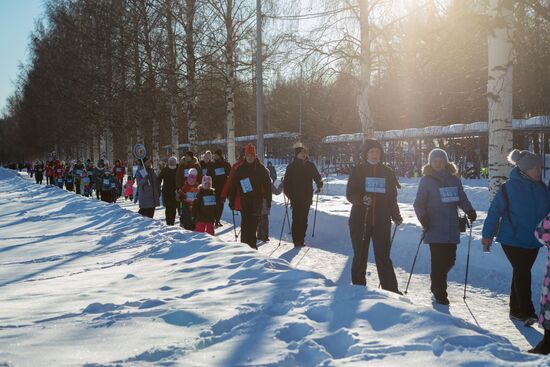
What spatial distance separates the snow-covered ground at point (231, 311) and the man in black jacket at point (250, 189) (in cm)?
88

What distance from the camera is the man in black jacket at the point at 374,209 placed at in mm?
6352

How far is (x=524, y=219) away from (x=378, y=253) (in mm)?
1639

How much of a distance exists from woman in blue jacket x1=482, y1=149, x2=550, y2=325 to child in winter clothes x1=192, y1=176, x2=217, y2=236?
529 centimetres

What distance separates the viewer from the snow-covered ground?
10.9 feet

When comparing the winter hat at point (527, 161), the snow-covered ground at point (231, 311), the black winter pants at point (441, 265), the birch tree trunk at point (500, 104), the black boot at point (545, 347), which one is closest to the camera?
the snow-covered ground at point (231, 311)

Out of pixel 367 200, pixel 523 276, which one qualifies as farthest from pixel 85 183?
pixel 523 276

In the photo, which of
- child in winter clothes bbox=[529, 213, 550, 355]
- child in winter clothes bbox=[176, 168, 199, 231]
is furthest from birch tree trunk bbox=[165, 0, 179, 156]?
child in winter clothes bbox=[529, 213, 550, 355]

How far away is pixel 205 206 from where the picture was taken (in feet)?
31.4

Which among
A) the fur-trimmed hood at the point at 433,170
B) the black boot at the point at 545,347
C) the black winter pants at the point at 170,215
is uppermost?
the fur-trimmed hood at the point at 433,170

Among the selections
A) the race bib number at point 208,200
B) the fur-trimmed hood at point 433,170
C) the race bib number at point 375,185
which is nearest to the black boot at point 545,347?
the fur-trimmed hood at point 433,170

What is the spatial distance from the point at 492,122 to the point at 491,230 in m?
4.56

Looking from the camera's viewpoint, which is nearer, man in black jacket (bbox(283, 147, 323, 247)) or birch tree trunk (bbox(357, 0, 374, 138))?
man in black jacket (bbox(283, 147, 323, 247))

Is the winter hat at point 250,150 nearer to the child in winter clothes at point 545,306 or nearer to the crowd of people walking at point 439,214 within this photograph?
the crowd of people walking at point 439,214

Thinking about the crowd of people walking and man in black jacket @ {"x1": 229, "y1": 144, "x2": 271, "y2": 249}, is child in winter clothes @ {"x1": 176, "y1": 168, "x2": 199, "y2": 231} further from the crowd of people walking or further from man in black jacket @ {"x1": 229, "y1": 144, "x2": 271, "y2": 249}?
man in black jacket @ {"x1": 229, "y1": 144, "x2": 271, "y2": 249}
